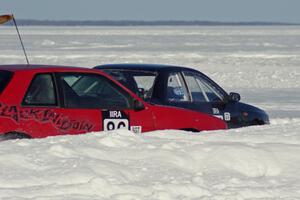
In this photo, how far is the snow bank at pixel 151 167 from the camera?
765 cm

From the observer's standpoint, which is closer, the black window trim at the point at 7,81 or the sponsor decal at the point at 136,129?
the black window trim at the point at 7,81

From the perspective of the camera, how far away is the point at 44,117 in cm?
986

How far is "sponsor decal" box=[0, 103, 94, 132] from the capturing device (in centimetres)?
956

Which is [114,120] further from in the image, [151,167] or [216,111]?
[216,111]

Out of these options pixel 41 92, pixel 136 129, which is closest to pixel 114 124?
pixel 136 129

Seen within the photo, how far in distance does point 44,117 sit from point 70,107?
389mm

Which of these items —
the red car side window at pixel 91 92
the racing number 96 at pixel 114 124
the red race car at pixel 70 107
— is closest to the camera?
the red race car at pixel 70 107

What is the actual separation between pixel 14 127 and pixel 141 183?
2.15m

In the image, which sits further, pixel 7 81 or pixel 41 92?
pixel 41 92

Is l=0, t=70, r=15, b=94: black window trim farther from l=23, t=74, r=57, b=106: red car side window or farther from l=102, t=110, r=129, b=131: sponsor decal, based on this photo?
l=102, t=110, r=129, b=131: sponsor decal

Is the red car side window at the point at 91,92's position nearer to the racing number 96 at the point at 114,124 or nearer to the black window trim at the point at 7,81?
the racing number 96 at the point at 114,124

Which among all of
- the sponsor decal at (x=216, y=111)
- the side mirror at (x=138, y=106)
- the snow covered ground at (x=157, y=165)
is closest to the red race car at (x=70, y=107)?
the side mirror at (x=138, y=106)

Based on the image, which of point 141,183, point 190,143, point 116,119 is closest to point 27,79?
point 116,119

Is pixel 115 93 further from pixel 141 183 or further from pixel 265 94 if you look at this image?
pixel 265 94
